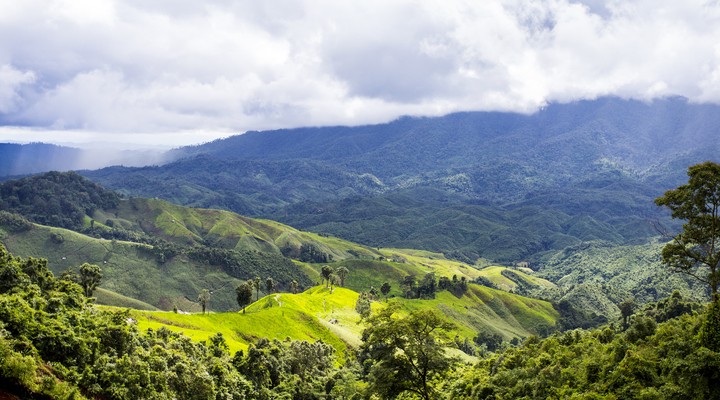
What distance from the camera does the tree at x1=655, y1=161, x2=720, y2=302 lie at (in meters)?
52.1

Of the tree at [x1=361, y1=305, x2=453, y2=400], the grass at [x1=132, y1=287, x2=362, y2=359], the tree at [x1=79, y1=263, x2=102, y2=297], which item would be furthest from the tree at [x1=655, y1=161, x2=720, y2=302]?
the tree at [x1=79, y1=263, x2=102, y2=297]

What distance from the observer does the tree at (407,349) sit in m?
52.2

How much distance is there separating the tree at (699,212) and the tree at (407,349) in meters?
25.9

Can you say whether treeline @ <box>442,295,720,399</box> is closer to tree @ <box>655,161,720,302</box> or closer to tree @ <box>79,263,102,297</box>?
tree @ <box>655,161,720,302</box>

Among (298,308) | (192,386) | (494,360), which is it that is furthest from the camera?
(298,308)

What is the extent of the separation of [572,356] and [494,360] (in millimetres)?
22076

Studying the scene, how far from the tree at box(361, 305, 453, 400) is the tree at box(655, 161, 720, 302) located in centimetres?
2588

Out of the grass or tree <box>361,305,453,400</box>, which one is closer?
tree <box>361,305,453,400</box>

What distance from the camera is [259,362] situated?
101000mm

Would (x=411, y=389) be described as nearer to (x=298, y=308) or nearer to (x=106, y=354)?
(x=106, y=354)

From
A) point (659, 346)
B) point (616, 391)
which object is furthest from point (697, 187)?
point (616, 391)

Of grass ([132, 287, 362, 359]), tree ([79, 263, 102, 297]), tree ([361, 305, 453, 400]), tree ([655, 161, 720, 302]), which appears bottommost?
grass ([132, 287, 362, 359])

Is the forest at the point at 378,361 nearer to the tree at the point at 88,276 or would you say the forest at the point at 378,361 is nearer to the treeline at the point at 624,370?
the treeline at the point at 624,370

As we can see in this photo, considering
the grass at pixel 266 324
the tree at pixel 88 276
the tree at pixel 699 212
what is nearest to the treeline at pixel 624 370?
the tree at pixel 699 212
